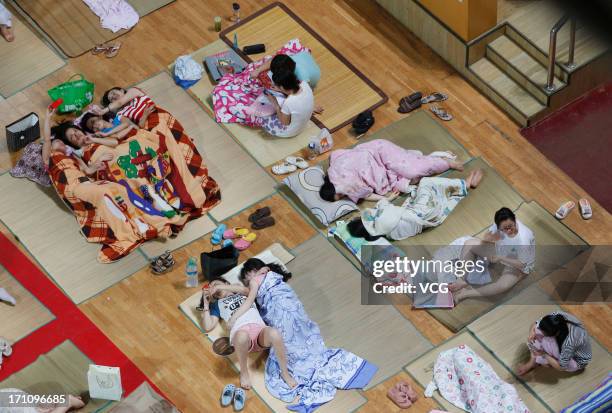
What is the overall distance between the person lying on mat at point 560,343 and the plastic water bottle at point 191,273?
235cm

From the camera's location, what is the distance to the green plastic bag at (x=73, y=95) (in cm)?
765

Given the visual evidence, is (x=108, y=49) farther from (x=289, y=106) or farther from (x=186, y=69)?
(x=289, y=106)

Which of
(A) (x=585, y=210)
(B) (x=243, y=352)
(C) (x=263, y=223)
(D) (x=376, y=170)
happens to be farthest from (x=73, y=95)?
(A) (x=585, y=210)

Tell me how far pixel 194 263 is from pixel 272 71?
1643 millimetres

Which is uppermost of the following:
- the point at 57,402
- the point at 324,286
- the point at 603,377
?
the point at 57,402

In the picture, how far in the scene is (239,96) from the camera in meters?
7.50

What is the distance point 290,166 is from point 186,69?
1.37 metres

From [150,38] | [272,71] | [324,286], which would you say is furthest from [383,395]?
[150,38]

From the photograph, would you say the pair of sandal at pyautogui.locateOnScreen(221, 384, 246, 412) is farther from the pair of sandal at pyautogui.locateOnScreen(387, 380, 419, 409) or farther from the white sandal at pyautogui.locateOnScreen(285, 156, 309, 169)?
the white sandal at pyautogui.locateOnScreen(285, 156, 309, 169)

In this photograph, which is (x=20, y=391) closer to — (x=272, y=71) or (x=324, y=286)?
(x=324, y=286)

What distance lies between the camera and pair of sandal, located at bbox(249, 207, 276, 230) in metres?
6.81

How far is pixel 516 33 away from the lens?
7449 millimetres

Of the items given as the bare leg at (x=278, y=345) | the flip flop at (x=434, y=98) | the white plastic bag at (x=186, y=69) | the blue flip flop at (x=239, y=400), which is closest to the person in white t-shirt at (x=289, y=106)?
the white plastic bag at (x=186, y=69)

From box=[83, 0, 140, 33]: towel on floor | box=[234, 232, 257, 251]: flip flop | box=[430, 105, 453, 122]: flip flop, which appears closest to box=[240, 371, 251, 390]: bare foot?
box=[234, 232, 257, 251]: flip flop
